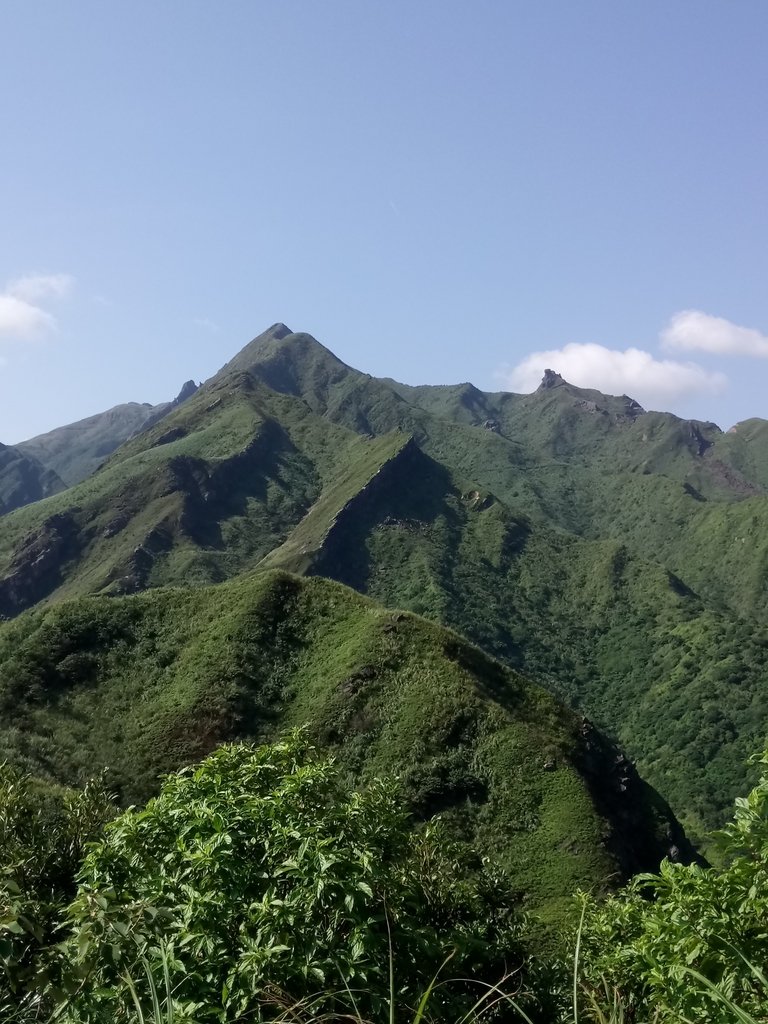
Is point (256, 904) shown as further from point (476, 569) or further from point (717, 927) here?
point (476, 569)

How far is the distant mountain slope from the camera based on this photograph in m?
43.0

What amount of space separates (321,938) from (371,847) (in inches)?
83.2

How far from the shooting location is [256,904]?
7.65 metres

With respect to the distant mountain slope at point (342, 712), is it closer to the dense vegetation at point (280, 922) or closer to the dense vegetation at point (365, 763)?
the dense vegetation at point (365, 763)

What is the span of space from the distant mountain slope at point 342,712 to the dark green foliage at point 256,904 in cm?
3081

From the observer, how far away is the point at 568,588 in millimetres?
153875

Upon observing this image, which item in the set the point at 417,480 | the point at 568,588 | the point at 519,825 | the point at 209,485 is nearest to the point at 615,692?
the point at 568,588

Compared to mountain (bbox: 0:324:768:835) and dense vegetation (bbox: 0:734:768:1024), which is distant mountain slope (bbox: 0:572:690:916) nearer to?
dense vegetation (bbox: 0:734:768:1024)

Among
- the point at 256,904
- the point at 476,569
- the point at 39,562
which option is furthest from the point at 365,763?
the point at 39,562

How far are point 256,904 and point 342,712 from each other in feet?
147

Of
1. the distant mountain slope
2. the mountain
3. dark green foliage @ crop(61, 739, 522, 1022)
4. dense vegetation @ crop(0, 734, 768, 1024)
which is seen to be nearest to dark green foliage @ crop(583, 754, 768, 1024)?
dense vegetation @ crop(0, 734, 768, 1024)

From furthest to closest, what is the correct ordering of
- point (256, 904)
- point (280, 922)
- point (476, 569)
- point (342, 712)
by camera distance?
1. point (476, 569)
2. point (342, 712)
3. point (256, 904)
4. point (280, 922)

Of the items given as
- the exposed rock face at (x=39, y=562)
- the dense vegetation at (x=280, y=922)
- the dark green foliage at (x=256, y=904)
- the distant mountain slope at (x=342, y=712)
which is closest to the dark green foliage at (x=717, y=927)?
the dense vegetation at (x=280, y=922)

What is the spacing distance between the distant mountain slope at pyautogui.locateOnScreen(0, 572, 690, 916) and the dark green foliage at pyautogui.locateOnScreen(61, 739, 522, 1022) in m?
30.8
